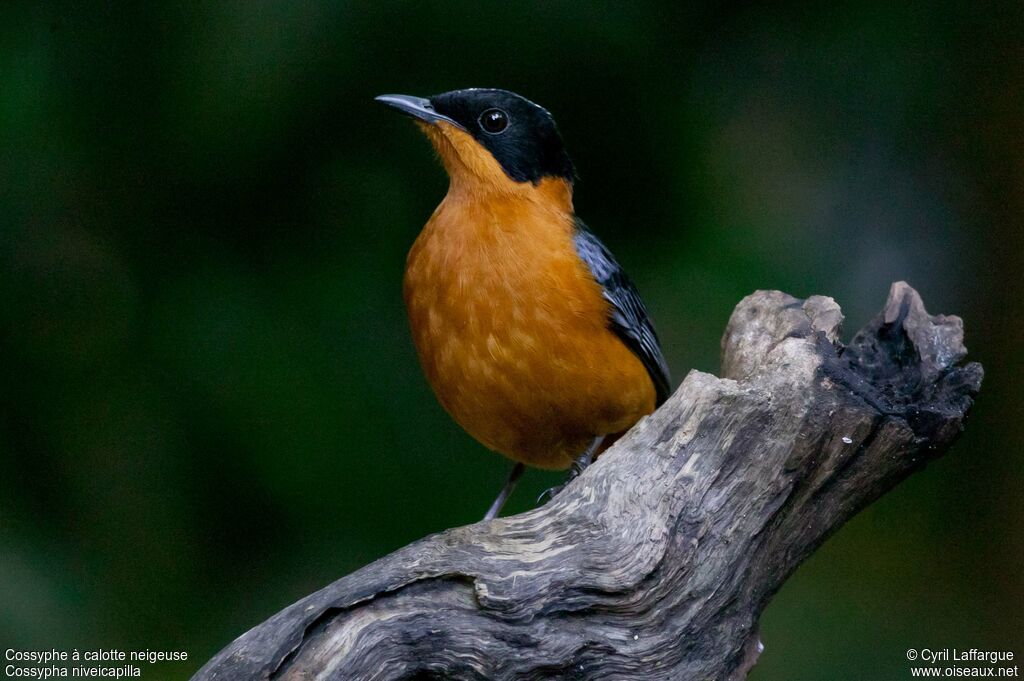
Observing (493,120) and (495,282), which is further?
(493,120)

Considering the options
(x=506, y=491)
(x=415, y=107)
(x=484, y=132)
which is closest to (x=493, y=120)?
(x=484, y=132)

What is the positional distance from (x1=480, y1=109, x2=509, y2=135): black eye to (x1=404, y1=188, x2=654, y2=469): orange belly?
43 cm

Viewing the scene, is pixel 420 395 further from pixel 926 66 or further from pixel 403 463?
pixel 926 66

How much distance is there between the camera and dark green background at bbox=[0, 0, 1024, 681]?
6203 millimetres

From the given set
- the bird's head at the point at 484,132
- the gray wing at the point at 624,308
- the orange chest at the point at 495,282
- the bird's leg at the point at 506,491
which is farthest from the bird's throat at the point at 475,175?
the bird's leg at the point at 506,491

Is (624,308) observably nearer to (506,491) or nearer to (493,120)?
(493,120)

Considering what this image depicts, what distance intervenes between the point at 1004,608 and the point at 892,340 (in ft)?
10.0

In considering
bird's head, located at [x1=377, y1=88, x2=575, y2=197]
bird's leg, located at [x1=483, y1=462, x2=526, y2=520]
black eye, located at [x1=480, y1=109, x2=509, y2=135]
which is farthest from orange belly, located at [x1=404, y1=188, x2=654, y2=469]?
bird's leg, located at [x1=483, y1=462, x2=526, y2=520]

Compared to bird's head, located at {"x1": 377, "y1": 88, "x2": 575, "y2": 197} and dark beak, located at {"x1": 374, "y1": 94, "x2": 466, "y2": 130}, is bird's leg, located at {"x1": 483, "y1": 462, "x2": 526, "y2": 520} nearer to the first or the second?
bird's head, located at {"x1": 377, "y1": 88, "x2": 575, "y2": 197}

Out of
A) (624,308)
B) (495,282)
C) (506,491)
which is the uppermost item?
(495,282)

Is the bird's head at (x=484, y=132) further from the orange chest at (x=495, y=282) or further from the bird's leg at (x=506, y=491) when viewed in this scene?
the bird's leg at (x=506, y=491)

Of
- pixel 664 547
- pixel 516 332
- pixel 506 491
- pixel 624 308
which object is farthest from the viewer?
pixel 506 491

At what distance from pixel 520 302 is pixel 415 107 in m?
1.22

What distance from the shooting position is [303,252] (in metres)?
6.55
